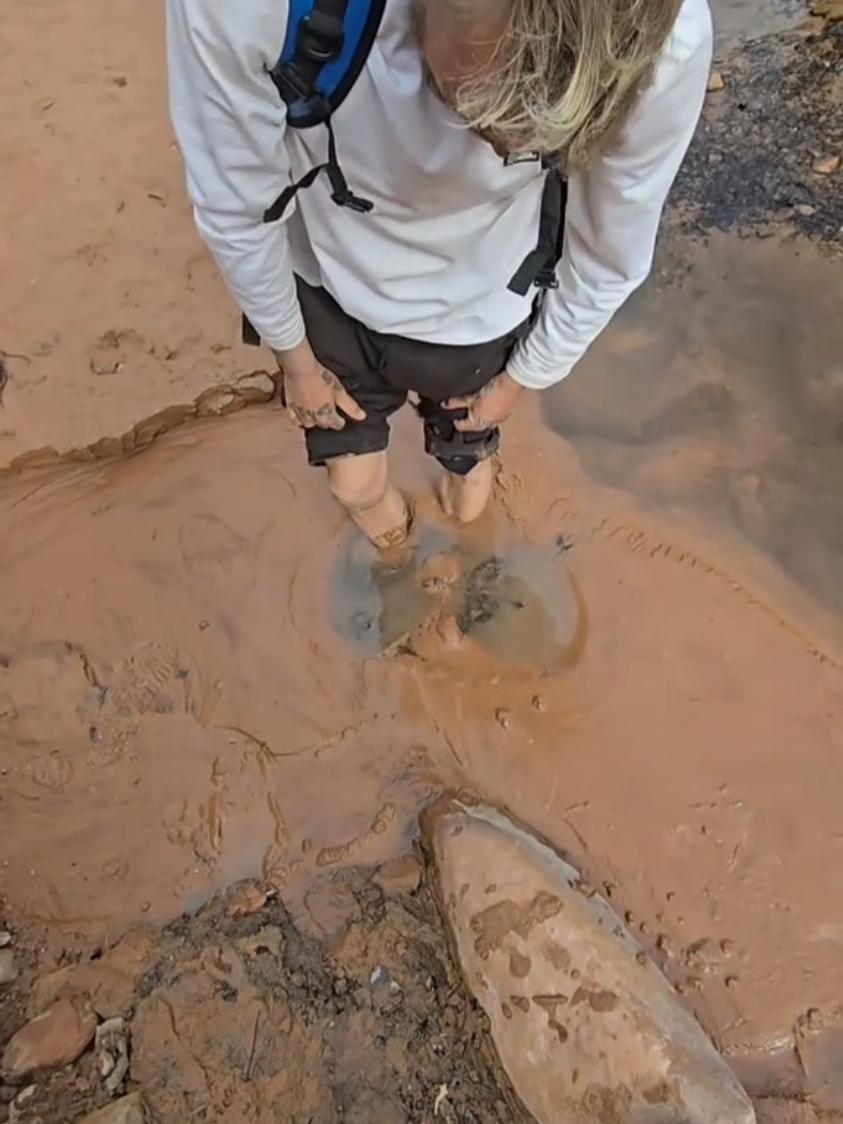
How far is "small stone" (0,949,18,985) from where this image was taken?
1764 millimetres

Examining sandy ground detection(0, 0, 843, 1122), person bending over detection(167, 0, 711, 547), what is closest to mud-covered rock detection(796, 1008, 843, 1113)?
sandy ground detection(0, 0, 843, 1122)

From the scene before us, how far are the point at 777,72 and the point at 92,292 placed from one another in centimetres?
171

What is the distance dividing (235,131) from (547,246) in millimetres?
416

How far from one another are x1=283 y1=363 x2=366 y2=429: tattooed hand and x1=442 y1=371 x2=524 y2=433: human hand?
155mm

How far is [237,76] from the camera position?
906mm

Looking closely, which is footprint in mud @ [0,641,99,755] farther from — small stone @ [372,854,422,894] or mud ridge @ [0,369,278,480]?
small stone @ [372,854,422,894]

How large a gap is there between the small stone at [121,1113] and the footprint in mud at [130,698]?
0.57 m

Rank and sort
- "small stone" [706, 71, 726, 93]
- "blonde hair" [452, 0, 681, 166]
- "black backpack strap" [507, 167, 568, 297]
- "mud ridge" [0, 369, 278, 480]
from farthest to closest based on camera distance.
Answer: "small stone" [706, 71, 726, 93], "mud ridge" [0, 369, 278, 480], "black backpack strap" [507, 167, 568, 297], "blonde hair" [452, 0, 681, 166]

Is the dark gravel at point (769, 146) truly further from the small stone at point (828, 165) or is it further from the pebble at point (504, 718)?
the pebble at point (504, 718)

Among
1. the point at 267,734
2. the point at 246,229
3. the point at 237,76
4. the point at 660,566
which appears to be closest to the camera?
the point at 237,76

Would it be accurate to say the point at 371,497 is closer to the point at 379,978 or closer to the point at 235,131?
the point at 379,978

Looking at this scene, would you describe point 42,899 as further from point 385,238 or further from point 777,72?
point 777,72

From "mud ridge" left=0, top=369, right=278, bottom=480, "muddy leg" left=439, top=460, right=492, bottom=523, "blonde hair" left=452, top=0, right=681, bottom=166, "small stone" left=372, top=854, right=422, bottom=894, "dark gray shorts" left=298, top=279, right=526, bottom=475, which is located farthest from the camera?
"mud ridge" left=0, top=369, right=278, bottom=480

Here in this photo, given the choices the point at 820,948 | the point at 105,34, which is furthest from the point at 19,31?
the point at 820,948
